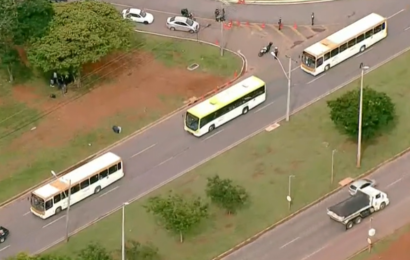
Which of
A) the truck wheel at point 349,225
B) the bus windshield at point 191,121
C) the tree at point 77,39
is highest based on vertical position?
the tree at point 77,39

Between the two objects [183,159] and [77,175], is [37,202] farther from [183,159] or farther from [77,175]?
[183,159]

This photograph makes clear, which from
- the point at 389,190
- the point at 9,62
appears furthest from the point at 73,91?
the point at 389,190

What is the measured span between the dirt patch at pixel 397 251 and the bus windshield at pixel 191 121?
22703 mm

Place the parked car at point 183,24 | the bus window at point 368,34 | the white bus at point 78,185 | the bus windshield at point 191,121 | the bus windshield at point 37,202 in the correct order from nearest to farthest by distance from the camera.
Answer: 1. the bus windshield at point 37,202
2. the white bus at point 78,185
3. the bus windshield at point 191,121
4. the bus window at point 368,34
5. the parked car at point 183,24

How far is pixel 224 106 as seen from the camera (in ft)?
378

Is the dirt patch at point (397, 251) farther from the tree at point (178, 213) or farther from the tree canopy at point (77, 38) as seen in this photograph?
the tree canopy at point (77, 38)

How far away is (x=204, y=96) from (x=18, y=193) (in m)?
21.3

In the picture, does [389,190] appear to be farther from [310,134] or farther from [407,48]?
[407,48]

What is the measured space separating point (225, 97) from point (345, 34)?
15235mm

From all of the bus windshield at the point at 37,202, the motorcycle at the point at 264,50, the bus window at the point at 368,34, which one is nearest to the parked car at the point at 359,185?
the bus window at the point at 368,34

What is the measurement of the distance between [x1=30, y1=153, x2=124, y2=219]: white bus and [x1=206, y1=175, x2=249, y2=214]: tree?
9209mm

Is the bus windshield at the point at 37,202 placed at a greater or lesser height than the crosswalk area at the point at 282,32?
lesser

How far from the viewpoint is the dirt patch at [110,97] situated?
11594 centimetres

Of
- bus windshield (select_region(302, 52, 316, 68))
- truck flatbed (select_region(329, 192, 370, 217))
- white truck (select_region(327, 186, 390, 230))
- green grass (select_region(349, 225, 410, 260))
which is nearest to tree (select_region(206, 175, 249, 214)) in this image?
white truck (select_region(327, 186, 390, 230))
